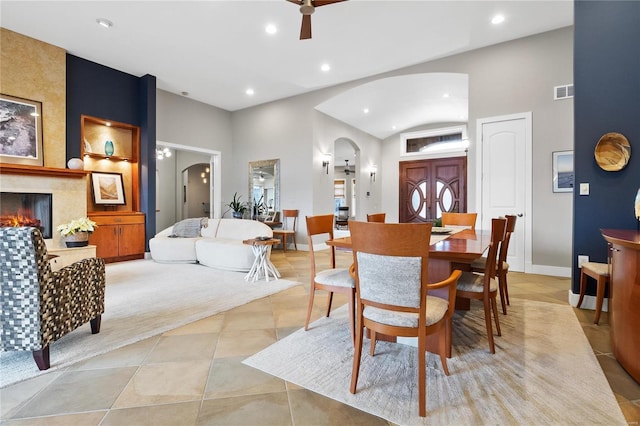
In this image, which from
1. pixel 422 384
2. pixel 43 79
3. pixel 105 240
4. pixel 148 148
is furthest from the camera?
pixel 148 148

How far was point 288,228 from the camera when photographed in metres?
6.99

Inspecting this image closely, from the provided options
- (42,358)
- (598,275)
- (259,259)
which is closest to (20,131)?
(259,259)

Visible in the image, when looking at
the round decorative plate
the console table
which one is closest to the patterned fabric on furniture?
the console table

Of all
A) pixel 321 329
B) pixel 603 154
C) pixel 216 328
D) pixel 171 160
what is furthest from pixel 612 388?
pixel 171 160

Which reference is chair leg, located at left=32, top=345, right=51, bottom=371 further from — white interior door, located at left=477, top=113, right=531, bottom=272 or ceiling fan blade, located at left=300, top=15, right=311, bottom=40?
white interior door, located at left=477, top=113, right=531, bottom=272

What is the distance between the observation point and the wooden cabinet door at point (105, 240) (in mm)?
5059

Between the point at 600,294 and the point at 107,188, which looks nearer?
the point at 600,294

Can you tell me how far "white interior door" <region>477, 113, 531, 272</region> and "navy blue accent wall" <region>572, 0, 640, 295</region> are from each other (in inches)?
56.2

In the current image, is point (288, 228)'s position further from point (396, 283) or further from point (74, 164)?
point (396, 283)

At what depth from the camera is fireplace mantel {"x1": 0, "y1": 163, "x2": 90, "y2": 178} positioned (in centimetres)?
402

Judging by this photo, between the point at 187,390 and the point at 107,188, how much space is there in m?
5.35

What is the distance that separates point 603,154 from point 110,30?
627cm

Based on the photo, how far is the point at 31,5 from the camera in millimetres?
3689

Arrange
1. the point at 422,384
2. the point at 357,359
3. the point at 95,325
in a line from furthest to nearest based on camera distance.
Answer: the point at 95,325 < the point at 357,359 < the point at 422,384
